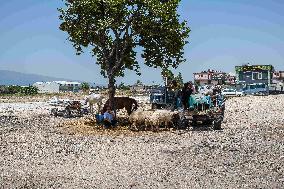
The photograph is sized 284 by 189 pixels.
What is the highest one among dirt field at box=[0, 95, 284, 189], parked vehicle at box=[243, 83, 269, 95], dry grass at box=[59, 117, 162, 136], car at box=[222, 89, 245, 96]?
parked vehicle at box=[243, 83, 269, 95]

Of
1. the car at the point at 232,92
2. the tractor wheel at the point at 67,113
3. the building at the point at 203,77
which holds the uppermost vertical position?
the building at the point at 203,77

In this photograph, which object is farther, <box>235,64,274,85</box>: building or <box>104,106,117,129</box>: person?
<box>235,64,274,85</box>: building

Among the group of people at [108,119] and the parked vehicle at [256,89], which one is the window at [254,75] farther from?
the group of people at [108,119]

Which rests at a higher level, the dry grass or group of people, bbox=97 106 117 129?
group of people, bbox=97 106 117 129

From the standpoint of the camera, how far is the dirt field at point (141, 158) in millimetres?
12852

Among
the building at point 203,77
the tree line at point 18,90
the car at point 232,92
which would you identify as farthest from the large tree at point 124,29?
the building at point 203,77

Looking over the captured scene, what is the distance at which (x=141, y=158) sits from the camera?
54.0 ft

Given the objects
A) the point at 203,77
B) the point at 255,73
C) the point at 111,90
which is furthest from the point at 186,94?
the point at 203,77

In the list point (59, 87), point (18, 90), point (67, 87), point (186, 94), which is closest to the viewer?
point (186, 94)

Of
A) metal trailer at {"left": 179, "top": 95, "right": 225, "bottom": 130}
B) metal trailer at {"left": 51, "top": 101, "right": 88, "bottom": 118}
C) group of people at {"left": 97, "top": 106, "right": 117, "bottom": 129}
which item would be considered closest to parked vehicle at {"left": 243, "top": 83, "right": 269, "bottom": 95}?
metal trailer at {"left": 51, "top": 101, "right": 88, "bottom": 118}

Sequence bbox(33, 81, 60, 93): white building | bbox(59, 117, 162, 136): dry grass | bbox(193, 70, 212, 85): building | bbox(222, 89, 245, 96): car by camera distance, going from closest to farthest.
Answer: bbox(59, 117, 162, 136): dry grass, bbox(222, 89, 245, 96): car, bbox(193, 70, 212, 85): building, bbox(33, 81, 60, 93): white building

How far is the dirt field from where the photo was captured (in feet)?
42.2

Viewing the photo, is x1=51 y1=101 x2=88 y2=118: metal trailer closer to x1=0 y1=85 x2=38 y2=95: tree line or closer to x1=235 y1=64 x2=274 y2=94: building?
x1=235 y1=64 x2=274 y2=94: building

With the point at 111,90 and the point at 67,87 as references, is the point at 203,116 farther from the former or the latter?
the point at 67,87
